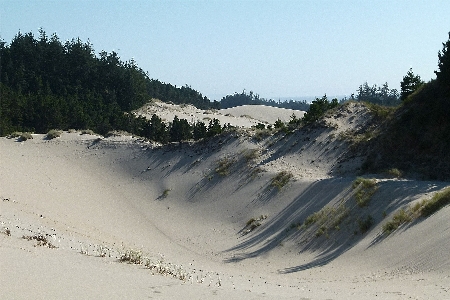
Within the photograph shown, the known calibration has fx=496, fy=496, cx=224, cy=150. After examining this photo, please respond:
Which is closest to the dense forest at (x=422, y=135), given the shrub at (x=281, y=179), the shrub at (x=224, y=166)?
the shrub at (x=281, y=179)

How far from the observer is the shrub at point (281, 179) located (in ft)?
81.5

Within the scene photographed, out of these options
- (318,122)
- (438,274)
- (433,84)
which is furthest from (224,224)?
(438,274)

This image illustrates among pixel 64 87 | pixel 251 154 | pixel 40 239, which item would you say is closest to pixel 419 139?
pixel 251 154

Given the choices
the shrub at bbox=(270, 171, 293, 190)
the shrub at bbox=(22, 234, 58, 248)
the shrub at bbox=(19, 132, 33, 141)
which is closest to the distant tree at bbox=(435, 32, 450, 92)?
the shrub at bbox=(270, 171, 293, 190)

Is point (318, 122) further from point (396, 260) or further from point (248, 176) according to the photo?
point (396, 260)

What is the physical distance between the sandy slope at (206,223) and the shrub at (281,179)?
34 centimetres

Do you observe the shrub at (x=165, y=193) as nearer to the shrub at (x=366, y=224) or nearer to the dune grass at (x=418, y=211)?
the shrub at (x=366, y=224)

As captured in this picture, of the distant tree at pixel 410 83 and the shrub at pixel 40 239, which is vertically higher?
the distant tree at pixel 410 83

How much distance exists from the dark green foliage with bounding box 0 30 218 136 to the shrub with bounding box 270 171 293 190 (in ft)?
80.1

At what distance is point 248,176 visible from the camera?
27.7 m

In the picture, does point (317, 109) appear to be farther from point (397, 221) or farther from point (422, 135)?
point (397, 221)

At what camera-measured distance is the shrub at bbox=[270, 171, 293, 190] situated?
24828 mm

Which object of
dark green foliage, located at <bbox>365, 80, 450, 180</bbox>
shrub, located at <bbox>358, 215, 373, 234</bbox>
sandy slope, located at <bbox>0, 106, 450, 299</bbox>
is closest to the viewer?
sandy slope, located at <bbox>0, 106, 450, 299</bbox>

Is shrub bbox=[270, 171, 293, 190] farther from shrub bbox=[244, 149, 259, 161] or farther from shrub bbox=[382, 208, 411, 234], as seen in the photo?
shrub bbox=[382, 208, 411, 234]
